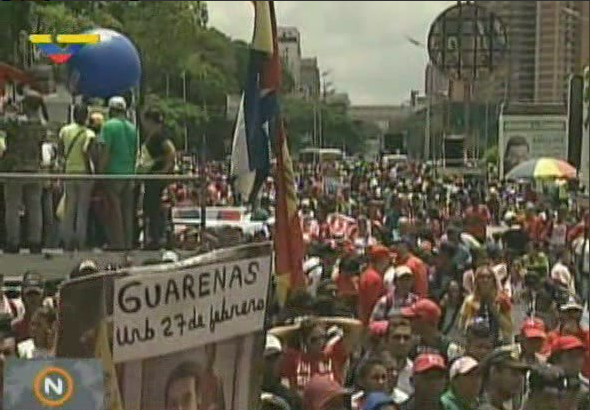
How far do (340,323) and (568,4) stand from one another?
3071 centimetres

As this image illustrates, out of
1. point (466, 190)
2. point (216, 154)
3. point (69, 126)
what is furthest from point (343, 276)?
point (466, 190)

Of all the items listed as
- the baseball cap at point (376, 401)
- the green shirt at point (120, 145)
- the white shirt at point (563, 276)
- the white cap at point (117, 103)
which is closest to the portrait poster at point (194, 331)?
the baseball cap at point (376, 401)

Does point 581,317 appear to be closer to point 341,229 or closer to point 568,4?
point 341,229

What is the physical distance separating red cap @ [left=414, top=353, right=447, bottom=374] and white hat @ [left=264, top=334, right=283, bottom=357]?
0.61 meters

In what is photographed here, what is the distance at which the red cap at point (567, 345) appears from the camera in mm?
7598

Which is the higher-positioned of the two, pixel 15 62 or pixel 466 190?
pixel 15 62

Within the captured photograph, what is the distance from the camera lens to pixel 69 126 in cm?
921

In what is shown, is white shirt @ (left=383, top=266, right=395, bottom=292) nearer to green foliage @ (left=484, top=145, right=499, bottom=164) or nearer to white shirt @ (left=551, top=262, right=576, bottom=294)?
white shirt @ (left=551, top=262, right=576, bottom=294)

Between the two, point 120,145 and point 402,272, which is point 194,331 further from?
point 402,272

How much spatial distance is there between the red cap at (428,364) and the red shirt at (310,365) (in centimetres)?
53

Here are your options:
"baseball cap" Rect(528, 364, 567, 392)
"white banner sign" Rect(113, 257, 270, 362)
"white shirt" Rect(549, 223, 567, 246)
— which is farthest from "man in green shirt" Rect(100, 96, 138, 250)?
"white shirt" Rect(549, 223, 567, 246)

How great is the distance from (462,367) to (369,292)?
3.79m

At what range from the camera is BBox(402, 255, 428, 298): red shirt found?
34.7ft

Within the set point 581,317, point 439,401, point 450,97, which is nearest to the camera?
point 439,401
